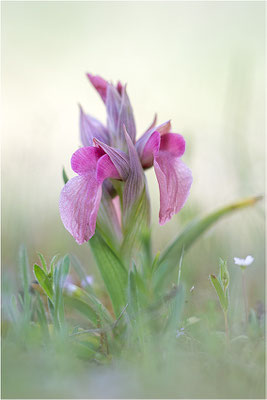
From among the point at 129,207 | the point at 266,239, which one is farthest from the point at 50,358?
the point at 266,239

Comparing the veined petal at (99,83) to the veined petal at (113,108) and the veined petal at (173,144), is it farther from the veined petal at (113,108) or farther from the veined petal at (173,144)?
the veined petal at (173,144)

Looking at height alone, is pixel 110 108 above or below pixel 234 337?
above

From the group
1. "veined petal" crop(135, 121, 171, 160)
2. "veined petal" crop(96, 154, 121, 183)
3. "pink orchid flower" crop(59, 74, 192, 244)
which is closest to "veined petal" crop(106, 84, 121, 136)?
"pink orchid flower" crop(59, 74, 192, 244)

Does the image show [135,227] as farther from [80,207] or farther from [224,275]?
[224,275]

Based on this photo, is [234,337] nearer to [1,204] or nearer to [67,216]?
[67,216]

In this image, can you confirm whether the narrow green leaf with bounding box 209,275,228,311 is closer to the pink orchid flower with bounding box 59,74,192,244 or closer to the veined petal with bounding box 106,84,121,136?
the pink orchid flower with bounding box 59,74,192,244
